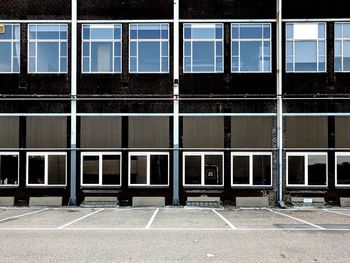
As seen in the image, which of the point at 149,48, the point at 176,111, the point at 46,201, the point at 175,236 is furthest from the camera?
the point at 149,48

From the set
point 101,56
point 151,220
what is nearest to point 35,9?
point 101,56

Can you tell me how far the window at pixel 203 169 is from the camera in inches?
892

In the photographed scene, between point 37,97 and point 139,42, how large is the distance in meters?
5.97

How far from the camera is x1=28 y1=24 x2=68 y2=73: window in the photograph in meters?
23.3

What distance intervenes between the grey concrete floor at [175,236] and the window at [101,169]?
3501 millimetres

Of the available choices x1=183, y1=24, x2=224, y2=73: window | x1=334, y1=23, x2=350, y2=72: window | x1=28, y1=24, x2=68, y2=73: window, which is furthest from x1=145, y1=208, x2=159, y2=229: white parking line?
x1=334, y1=23, x2=350, y2=72: window

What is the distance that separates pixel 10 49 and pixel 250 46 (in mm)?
12562

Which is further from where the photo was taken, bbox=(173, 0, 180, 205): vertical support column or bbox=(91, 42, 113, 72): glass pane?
bbox=(91, 42, 113, 72): glass pane

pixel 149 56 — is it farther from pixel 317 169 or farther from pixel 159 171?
pixel 317 169

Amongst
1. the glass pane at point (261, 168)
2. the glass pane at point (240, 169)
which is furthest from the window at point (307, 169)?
the glass pane at point (240, 169)

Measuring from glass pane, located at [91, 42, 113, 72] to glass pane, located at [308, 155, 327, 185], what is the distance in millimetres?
11424

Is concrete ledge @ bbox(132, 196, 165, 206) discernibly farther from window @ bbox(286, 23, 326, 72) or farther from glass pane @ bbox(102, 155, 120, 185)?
window @ bbox(286, 23, 326, 72)

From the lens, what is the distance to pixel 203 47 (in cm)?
2328

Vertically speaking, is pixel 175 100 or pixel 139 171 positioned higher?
pixel 175 100
